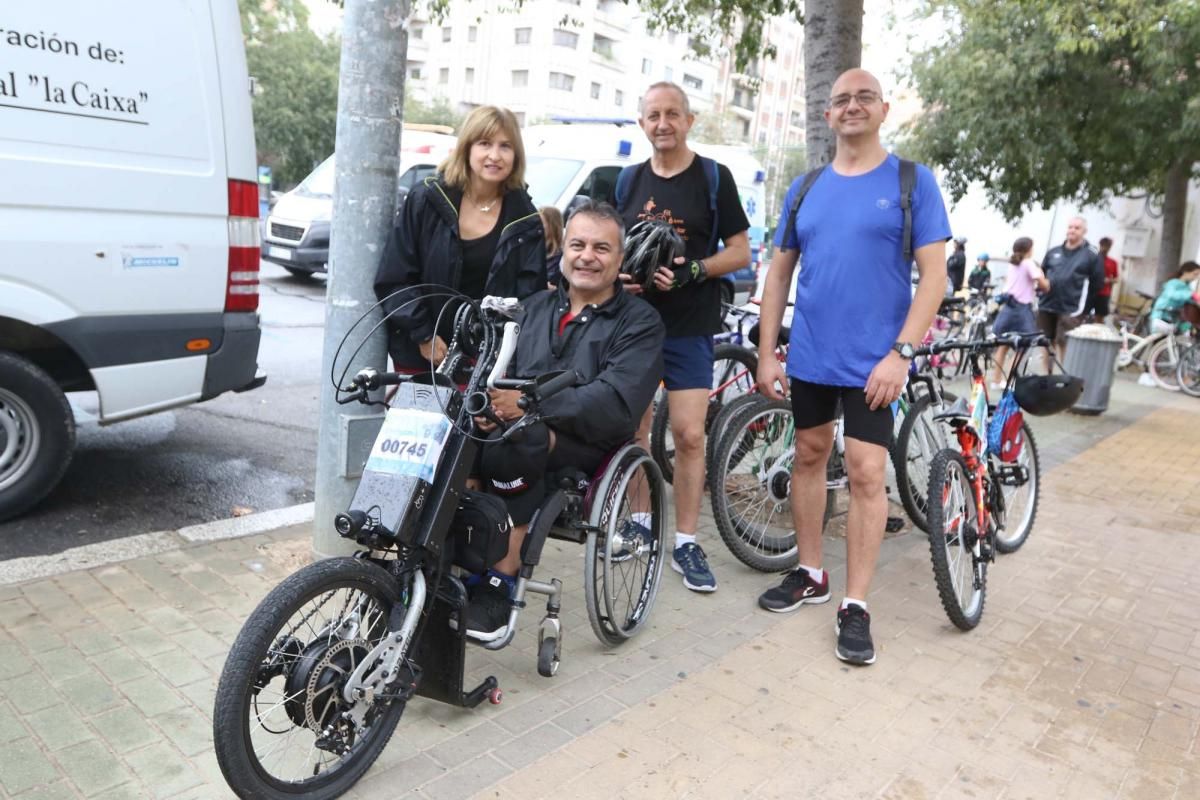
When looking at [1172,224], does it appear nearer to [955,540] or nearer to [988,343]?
[988,343]

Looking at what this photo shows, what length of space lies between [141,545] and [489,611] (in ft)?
6.07

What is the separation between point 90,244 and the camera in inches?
157

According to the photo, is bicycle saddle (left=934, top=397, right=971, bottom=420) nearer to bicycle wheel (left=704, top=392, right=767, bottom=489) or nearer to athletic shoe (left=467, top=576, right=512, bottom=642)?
bicycle wheel (left=704, top=392, right=767, bottom=489)

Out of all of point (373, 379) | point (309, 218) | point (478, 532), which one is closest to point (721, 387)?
point (478, 532)

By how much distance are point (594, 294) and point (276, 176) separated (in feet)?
122

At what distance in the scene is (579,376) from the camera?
2846 mm

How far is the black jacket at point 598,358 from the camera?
10.1 ft

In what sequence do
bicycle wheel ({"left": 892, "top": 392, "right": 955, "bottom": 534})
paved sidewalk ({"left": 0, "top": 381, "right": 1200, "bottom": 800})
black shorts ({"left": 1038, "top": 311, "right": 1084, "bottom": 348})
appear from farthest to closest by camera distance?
black shorts ({"left": 1038, "top": 311, "right": 1084, "bottom": 348})
bicycle wheel ({"left": 892, "top": 392, "right": 955, "bottom": 534})
paved sidewalk ({"left": 0, "top": 381, "right": 1200, "bottom": 800})

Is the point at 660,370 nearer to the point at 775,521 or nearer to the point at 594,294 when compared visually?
the point at 594,294

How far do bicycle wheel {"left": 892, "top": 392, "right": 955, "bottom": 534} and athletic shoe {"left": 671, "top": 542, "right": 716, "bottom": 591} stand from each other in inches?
45.6

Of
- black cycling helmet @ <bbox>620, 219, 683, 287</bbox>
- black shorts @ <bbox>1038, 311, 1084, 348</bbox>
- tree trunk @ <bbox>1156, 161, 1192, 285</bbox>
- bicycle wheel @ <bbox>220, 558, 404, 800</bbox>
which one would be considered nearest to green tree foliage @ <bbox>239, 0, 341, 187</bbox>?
tree trunk @ <bbox>1156, 161, 1192, 285</bbox>

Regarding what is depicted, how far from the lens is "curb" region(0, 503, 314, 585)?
3.67m

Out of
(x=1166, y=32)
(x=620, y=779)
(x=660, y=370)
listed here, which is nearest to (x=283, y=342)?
(x=660, y=370)

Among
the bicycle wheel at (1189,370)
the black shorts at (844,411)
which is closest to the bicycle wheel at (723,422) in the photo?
the black shorts at (844,411)
